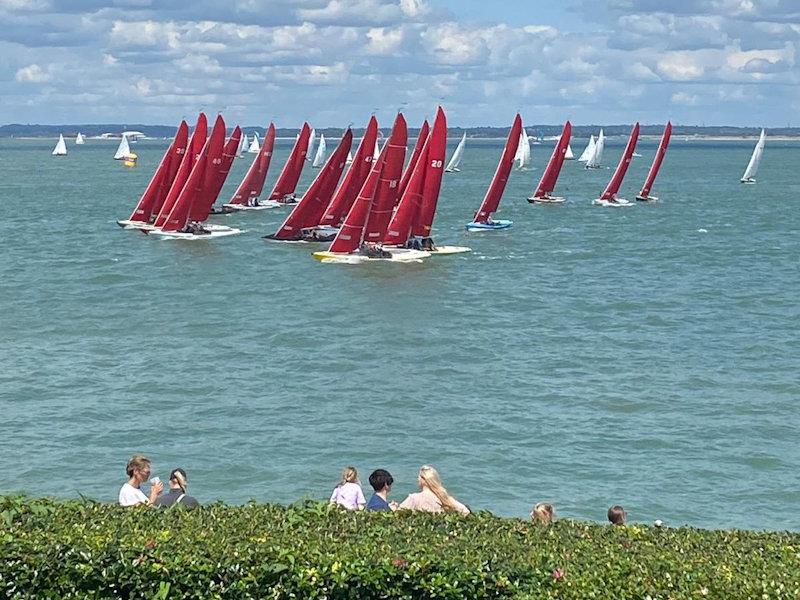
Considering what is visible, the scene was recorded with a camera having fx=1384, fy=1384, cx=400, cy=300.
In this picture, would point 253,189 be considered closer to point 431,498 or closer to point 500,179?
point 500,179

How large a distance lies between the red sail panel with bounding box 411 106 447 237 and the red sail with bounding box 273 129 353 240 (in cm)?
777

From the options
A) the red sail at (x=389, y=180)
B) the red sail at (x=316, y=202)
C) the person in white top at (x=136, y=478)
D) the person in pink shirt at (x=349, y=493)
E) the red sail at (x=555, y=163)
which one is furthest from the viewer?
the red sail at (x=555, y=163)

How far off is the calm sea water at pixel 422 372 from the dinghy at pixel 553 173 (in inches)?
732

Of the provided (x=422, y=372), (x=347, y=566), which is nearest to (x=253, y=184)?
(x=422, y=372)

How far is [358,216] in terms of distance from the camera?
169 feet

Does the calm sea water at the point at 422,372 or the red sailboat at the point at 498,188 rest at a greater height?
the red sailboat at the point at 498,188

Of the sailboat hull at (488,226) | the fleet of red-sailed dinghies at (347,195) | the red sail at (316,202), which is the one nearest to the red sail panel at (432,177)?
the fleet of red-sailed dinghies at (347,195)

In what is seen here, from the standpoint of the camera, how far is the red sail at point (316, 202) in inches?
2395

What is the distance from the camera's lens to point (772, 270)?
5541 cm

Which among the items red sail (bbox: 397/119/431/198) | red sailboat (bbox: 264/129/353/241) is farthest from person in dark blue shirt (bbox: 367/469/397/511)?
red sailboat (bbox: 264/129/353/241)

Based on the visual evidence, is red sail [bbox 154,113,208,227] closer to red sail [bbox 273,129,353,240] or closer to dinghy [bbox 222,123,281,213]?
red sail [bbox 273,129,353,240]

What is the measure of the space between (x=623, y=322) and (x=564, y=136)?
1695 inches

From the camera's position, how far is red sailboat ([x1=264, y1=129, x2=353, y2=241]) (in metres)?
60.9

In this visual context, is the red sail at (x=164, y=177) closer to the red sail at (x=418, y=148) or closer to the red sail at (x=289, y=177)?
the red sail at (x=418, y=148)
